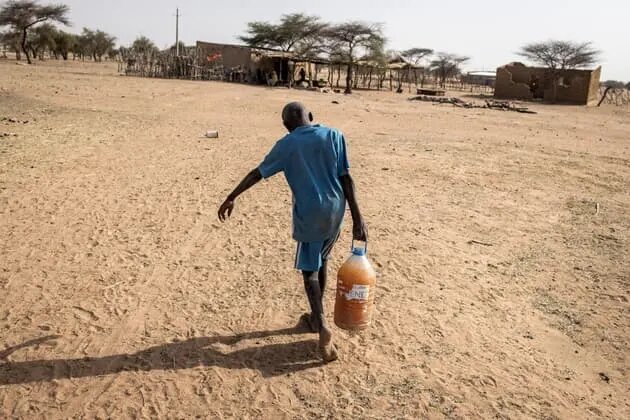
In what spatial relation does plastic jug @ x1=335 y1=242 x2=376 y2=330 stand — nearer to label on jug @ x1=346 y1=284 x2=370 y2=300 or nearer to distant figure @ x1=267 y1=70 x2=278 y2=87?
label on jug @ x1=346 y1=284 x2=370 y2=300

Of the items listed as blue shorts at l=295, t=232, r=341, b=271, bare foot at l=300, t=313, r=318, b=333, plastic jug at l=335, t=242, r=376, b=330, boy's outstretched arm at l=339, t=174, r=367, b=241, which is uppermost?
boy's outstretched arm at l=339, t=174, r=367, b=241

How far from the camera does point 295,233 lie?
9.20ft

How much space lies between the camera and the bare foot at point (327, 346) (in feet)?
9.07

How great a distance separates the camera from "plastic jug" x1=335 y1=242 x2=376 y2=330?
2828 millimetres

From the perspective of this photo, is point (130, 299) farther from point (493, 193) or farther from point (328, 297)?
point (493, 193)

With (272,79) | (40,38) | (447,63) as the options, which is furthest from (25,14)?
(447,63)

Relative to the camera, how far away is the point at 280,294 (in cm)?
367

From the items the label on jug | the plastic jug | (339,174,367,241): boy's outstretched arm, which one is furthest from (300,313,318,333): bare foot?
(339,174,367,241): boy's outstretched arm

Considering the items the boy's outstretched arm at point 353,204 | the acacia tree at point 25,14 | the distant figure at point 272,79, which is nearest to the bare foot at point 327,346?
the boy's outstretched arm at point 353,204

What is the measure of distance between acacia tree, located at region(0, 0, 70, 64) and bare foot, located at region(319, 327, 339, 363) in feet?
130

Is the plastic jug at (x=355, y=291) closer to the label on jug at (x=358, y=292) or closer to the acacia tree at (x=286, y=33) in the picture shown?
the label on jug at (x=358, y=292)

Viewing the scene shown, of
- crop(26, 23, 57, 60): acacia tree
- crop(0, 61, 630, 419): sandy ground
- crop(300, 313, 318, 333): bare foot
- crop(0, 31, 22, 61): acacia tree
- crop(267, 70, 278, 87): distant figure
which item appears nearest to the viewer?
crop(0, 61, 630, 419): sandy ground

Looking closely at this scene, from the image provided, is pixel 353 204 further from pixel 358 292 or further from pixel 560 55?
pixel 560 55

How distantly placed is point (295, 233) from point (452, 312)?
1371 mm
